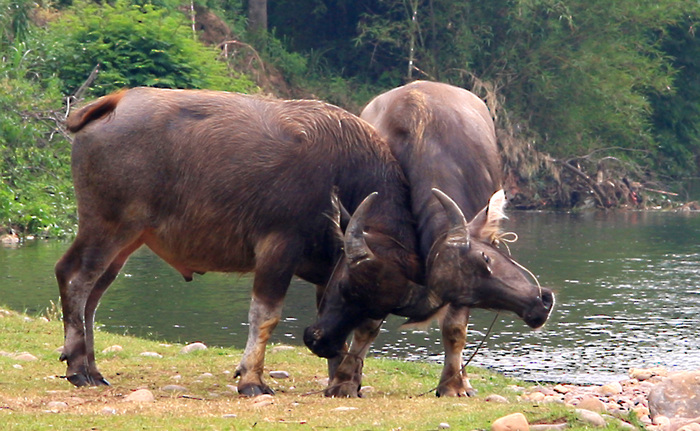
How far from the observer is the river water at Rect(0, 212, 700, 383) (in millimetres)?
10633

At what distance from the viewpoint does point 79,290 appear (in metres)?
7.76

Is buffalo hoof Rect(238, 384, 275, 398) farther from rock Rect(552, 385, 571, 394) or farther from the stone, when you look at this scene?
rock Rect(552, 385, 571, 394)

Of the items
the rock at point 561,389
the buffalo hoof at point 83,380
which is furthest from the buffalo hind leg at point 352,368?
the rock at point 561,389

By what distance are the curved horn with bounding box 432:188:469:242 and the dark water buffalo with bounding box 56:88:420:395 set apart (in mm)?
443

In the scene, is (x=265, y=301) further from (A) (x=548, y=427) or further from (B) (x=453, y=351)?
(A) (x=548, y=427)

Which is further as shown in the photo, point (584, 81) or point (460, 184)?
point (584, 81)

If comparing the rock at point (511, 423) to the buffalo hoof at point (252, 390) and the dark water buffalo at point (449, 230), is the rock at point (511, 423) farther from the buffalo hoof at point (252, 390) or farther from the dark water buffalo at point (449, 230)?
the buffalo hoof at point (252, 390)

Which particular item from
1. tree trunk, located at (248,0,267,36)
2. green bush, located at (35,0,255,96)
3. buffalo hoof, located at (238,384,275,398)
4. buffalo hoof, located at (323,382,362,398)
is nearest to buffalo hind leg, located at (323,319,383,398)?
buffalo hoof, located at (323,382,362,398)

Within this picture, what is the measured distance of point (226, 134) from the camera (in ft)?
25.4

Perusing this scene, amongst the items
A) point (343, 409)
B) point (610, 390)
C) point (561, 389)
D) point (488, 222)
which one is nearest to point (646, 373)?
point (610, 390)

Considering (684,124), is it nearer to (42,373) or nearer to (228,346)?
(228,346)

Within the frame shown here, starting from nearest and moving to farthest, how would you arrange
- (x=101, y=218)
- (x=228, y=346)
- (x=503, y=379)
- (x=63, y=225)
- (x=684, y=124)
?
(x=101, y=218), (x=503, y=379), (x=228, y=346), (x=63, y=225), (x=684, y=124)

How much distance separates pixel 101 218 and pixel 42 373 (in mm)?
1354

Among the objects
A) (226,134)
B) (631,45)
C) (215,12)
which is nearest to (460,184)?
(226,134)
